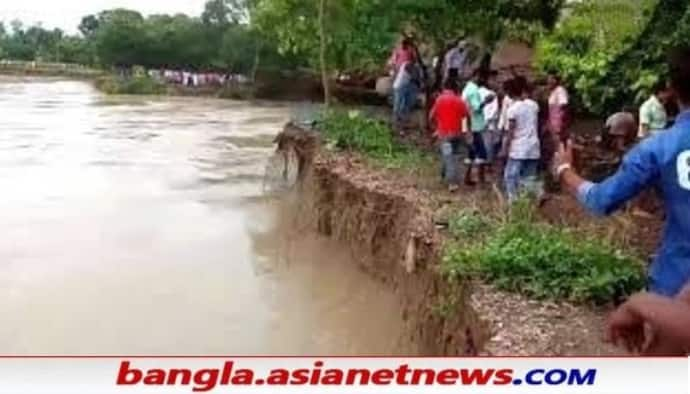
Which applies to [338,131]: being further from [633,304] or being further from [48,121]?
[48,121]

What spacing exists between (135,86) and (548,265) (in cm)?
3671

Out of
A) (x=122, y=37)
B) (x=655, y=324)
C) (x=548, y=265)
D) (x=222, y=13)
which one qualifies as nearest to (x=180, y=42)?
(x=122, y=37)

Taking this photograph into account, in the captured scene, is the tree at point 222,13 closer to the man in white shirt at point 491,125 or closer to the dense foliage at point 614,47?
the dense foliage at point 614,47

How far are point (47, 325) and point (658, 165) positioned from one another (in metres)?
7.52

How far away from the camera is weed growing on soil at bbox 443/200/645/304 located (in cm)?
630

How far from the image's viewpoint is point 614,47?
12.0m

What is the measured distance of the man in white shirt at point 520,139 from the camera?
31.3 feet

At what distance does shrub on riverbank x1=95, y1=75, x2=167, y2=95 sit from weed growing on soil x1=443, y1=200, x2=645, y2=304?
35.1 meters

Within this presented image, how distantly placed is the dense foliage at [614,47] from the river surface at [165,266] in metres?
3.07

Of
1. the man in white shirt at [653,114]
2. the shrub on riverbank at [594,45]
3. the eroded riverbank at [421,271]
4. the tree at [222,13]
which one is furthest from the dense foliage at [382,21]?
the tree at [222,13]

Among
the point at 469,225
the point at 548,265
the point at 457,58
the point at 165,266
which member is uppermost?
the point at 457,58

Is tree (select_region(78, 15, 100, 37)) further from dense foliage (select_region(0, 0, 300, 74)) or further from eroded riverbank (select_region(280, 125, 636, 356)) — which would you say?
eroded riverbank (select_region(280, 125, 636, 356))

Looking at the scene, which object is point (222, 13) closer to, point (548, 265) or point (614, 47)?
point (614, 47)

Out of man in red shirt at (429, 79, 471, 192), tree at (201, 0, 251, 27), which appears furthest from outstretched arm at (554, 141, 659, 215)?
tree at (201, 0, 251, 27)
